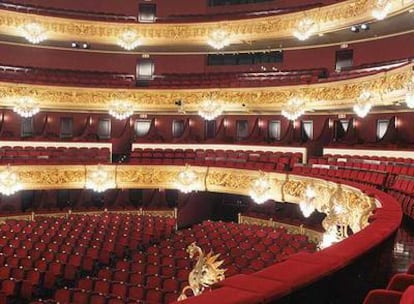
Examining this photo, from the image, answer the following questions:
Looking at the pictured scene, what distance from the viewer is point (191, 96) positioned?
18.9 m

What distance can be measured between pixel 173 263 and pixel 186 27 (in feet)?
41.0

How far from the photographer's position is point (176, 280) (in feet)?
27.9

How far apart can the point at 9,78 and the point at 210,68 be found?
330 inches

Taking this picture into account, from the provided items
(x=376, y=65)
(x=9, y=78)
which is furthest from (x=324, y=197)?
(x=9, y=78)

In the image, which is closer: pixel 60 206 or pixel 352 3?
pixel 352 3

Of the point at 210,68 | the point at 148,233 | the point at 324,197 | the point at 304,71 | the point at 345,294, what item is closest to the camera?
the point at 345,294

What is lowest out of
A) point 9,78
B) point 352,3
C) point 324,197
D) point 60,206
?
point 60,206

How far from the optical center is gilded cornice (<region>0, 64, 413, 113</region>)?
50.4 feet

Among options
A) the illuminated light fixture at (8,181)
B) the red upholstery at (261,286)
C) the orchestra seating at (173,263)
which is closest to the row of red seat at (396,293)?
the red upholstery at (261,286)

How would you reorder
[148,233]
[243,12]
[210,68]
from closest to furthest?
[148,233] < [243,12] < [210,68]

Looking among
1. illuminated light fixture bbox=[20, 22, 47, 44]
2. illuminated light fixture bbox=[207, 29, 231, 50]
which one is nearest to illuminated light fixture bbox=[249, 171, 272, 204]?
illuminated light fixture bbox=[207, 29, 231, 50]

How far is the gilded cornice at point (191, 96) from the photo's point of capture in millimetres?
15375

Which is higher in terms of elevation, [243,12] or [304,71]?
[243,12]

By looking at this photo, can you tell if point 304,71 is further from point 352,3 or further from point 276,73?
point 352,3
